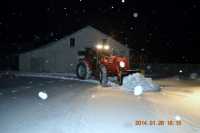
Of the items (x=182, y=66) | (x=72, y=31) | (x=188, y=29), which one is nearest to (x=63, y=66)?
(x=72, y=31)

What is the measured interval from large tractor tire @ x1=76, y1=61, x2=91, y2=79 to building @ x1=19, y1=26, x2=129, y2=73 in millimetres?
15740

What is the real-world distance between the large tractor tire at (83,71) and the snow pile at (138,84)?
622cm

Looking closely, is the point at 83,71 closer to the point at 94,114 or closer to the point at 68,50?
the point at 94,114

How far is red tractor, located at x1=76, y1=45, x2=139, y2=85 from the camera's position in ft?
77.5

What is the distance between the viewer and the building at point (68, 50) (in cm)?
4494

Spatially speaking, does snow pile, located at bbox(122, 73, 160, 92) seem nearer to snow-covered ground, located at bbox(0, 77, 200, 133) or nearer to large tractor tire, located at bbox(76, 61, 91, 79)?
snow-covered ground, located at bbox(0, 77, 200, 133)

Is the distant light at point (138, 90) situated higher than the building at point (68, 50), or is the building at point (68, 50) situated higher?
the building at point (68, 50)

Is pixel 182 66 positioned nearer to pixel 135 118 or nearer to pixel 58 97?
pixel 58 97

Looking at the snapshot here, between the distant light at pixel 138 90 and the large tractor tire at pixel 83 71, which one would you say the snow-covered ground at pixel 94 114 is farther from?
the large tractor tire at pixel 83 71

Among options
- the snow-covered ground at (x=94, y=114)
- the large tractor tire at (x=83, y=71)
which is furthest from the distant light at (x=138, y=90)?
the large tractor tire at (x=83, y=71)

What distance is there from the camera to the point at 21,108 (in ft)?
44.2

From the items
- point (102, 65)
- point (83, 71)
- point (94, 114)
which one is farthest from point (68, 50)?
point (94, 114)

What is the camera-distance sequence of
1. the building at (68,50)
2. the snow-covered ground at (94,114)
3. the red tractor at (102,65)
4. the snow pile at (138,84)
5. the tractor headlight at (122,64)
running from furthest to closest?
the building at (68,50) → the tractor headlight at (122,64) → the red tractor at (102,65) → the snow pile at (138,84) → the snow-covered ground at (94,114)

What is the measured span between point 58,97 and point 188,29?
47690 millimetres
